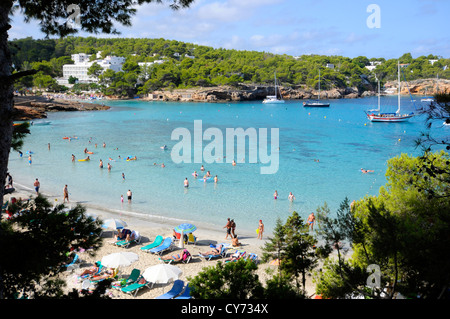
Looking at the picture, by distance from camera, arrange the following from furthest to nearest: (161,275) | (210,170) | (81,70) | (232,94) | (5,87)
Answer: (81,70) → (232,94) → (210,170) → (161,275) → (5,87)

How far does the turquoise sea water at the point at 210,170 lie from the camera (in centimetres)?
1805

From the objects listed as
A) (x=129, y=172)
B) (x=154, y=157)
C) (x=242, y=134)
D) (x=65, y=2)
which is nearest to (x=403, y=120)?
(x=242, y=134)

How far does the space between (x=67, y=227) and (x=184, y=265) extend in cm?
702

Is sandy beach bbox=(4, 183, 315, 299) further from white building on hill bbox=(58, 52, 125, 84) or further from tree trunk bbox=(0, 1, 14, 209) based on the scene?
white building on hill bbox=(58, 52, 125, 84)

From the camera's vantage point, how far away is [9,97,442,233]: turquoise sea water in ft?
59.2

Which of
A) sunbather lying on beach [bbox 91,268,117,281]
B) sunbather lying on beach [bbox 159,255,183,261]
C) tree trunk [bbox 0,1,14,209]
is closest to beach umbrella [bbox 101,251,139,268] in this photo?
sunbather lying on beach [bbox 91,268,117,281]

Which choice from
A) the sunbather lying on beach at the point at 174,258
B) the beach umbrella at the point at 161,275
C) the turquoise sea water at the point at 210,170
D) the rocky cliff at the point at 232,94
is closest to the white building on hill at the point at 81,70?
the rocky cliff at the point at 232,94

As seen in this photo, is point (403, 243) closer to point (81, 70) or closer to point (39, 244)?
point (39, 244)

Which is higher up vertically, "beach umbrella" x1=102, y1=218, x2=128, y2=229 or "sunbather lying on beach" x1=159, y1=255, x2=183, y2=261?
"beach umbrella" x1=102, y1=218, x2=128, y2=229

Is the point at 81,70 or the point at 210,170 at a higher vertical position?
the point at 81,70

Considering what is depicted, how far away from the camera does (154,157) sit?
28.5m

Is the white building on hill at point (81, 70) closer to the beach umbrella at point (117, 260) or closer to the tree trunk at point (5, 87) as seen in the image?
the beach umbrella at point (117, 260)

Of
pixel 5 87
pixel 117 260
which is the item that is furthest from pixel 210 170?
pixel 5 87

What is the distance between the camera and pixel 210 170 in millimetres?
24797
